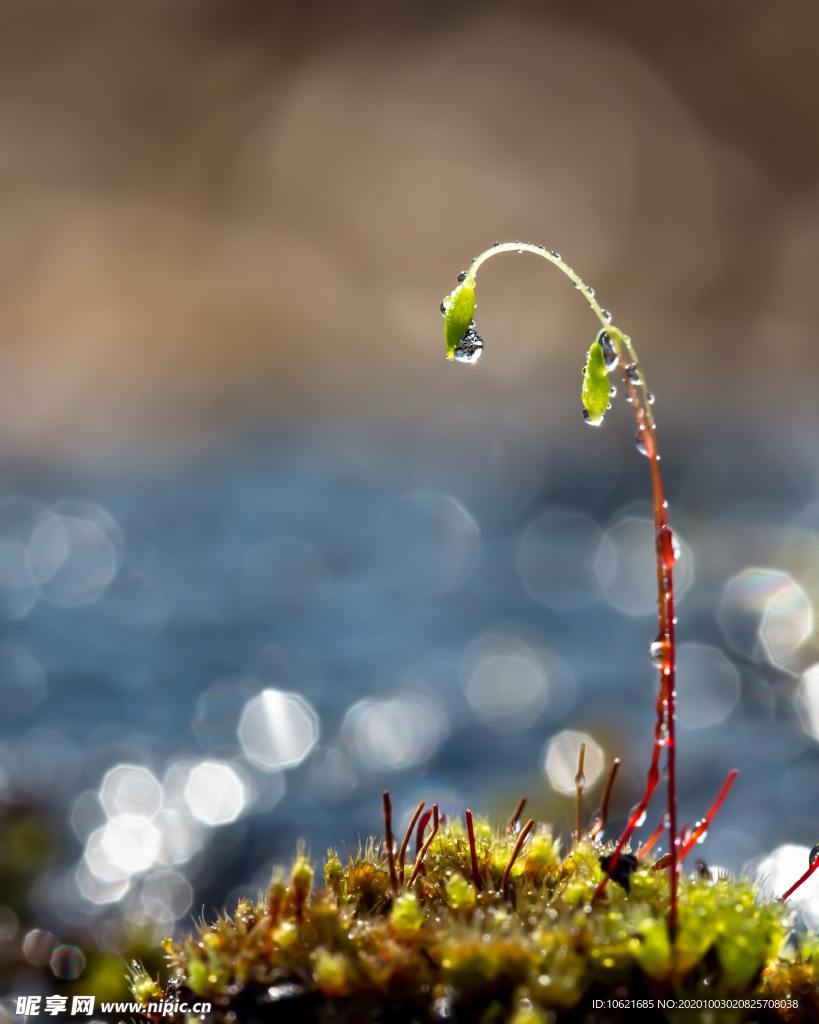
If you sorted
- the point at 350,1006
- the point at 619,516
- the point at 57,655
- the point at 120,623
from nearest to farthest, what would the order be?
the point at 350,1006 → the point at 57,655 → the point at 120,623 → the point at 619,516

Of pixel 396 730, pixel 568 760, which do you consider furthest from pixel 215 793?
pixel 568 760

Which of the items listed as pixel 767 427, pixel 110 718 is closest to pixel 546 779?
pixel 110 718

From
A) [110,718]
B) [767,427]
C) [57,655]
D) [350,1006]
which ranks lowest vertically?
[350,1006]

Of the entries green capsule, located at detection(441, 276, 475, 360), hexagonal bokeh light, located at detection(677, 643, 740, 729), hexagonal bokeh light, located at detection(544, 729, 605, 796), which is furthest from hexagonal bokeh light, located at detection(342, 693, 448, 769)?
green capsule, located at detection(441, 276, 475, 360)

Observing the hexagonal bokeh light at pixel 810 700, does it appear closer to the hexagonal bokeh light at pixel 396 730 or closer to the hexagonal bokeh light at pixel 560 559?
the hexagonal bokeh light at pixel 560 559

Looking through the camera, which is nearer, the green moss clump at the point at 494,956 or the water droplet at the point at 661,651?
the green moss clump at the point at 494,956

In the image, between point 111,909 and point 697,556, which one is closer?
point 111,909

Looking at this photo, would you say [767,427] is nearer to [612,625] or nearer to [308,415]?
[612,625]

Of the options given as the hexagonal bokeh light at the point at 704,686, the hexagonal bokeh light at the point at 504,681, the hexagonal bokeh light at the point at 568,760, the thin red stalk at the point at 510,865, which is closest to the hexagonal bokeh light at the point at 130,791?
the hexagonal bokeh light at the point at 504,681
